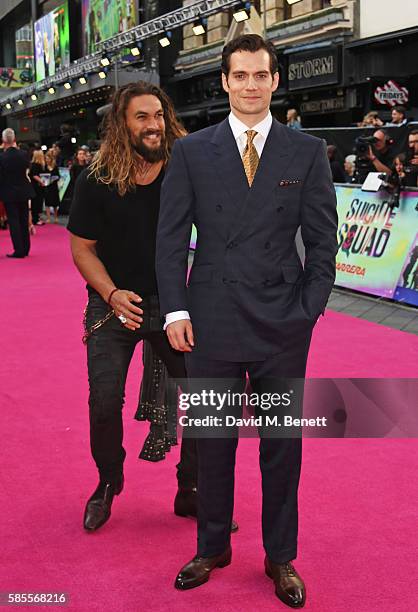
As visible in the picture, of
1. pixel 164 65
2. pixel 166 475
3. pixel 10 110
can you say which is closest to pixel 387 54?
pixel 164 65

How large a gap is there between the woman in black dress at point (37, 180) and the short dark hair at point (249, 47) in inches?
640

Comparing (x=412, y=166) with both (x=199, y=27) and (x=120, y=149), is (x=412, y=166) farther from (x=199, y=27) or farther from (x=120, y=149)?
(x=199, y=27)

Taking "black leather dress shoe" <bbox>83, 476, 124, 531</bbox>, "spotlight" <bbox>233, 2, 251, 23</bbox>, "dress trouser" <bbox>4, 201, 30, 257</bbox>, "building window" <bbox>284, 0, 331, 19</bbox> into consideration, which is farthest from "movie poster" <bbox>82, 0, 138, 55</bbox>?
"black leather dress shoe" <bbox>83, 476, 124, 531</bbox>

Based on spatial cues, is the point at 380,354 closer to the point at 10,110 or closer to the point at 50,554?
the point at 50,554

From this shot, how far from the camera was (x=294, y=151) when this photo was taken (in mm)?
2957

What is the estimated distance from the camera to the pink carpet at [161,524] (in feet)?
10.3

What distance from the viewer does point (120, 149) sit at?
3.58m

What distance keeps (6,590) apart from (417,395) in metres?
3.52

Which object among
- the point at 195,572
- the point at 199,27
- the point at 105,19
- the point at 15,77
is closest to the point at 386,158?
the point at 195,572

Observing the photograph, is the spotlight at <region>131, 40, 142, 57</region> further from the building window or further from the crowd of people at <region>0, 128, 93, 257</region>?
the building window

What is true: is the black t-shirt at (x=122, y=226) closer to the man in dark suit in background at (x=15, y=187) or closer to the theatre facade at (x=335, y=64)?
the man in dark suit in background at (x=15, y=187)

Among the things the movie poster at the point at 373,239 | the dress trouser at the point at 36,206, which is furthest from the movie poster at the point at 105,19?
the movie poster at the point at 373,239

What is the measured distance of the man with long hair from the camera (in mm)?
3564

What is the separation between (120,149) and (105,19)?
31.4m
